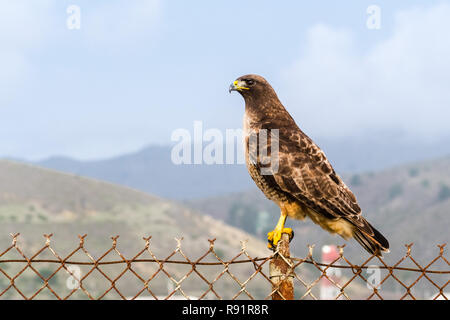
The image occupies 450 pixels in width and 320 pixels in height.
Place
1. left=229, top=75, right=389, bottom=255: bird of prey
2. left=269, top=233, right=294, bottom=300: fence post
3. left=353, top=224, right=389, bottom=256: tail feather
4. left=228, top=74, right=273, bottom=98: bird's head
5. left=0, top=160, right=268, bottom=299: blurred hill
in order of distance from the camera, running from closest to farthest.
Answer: left=269, top=233, right=294, bottom=300: fence post < left=353, top=224, right=389, bottom=256: tail feather < left=229, top=75, right=389, bottom=255: bird of prey < left=228, top=74, right=273, bottom=98: bird's head < left=0, top=160, right=268, bottom=299: blurred hill

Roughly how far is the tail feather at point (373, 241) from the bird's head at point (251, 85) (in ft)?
7.42

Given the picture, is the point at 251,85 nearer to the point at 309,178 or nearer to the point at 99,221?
the point at 309,178

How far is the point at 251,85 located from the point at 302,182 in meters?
1.73

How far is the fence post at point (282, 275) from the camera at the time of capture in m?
5.22

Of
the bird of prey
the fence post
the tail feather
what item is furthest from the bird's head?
the fence post

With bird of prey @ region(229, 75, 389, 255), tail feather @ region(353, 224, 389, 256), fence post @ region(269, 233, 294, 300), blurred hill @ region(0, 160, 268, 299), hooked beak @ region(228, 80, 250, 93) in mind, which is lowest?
fence post @ region(269, 233, 294, 300)

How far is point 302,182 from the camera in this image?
23.3 feet

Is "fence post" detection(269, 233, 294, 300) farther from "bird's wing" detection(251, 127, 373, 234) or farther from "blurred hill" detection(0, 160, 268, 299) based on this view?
"blurred hill" detection(0, 160, 268, 299)

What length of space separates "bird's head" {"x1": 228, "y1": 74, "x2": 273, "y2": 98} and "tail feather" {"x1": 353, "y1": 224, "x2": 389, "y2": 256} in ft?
7.42

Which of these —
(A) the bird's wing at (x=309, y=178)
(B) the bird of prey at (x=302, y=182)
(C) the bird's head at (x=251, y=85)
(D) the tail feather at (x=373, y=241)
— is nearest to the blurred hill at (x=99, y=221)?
(C) the bird's head at (x=251, y=85)

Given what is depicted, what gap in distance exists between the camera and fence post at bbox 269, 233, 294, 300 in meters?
5.22

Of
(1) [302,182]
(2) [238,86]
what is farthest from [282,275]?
(2) [238,86]

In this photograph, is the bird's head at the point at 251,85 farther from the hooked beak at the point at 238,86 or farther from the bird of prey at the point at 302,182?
the bird of prey at the point at 302,182
